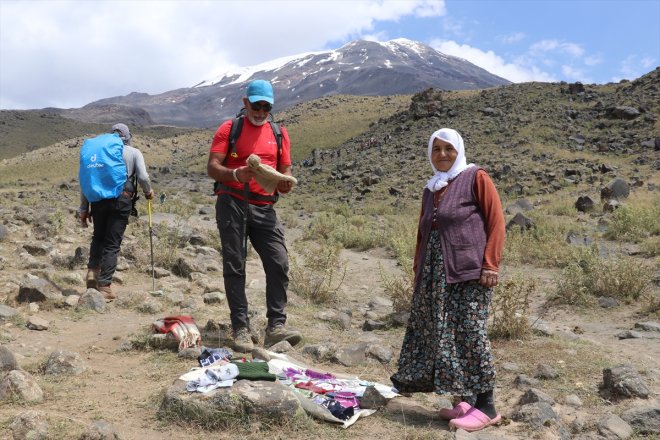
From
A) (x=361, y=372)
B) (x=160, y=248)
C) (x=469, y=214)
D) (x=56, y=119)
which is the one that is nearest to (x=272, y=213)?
(x=361, y=372)

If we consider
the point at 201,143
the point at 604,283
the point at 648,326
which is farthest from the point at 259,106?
the point at 201,143

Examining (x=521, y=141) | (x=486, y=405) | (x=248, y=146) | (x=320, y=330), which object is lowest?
(x=320, y=330)

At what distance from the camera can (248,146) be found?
4.29 metres

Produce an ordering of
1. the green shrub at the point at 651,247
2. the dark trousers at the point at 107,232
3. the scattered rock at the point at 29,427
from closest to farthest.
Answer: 1. the scattered rock at the point at 29,427
2. the dark trousers at the point at 107,232
3. the green shrub at the point at 651,247

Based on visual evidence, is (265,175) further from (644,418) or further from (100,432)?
(644,418)

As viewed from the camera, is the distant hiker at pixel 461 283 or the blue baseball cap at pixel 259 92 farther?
the blue baseball cap at pixel 259 92

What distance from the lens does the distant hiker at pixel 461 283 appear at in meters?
3.18

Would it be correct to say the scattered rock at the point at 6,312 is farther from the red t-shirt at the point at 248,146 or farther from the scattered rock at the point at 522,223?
the scattered rock at the point at 522,223

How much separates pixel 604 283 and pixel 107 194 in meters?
5.61

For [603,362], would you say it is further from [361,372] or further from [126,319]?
[126,319]

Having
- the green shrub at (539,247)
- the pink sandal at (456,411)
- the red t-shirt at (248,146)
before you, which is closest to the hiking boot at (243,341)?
the red t-shirt at (248,146)

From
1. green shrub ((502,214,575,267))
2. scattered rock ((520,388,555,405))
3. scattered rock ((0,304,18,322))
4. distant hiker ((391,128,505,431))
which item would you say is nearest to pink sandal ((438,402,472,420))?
distant hiker ((391,128,505,431))

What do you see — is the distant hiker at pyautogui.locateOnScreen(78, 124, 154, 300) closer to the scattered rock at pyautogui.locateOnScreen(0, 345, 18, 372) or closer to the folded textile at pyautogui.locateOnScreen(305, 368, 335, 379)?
the scattered rock at pyautogui.locateOnScreen(0, 345, 18, 372)

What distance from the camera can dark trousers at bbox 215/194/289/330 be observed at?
4.36 metres
